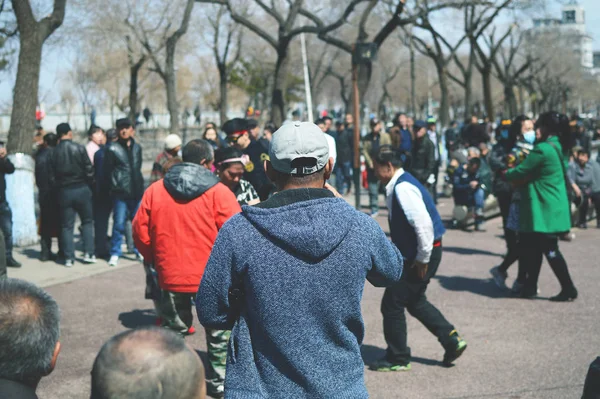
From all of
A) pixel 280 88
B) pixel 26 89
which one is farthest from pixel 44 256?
pixel 280 88

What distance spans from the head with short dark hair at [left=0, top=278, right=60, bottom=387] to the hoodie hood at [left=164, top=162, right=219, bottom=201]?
2.97m

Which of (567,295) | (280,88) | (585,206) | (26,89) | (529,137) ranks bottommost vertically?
(567,295)

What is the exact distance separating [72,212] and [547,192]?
239 inches

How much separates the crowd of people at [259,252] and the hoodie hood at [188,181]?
0.01 m

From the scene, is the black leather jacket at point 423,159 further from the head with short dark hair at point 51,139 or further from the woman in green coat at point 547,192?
the head with short dark hair at point 51,139

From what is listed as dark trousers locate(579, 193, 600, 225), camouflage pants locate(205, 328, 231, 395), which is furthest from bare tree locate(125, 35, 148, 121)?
camouflage pants locate(205, 328, 231, 395)

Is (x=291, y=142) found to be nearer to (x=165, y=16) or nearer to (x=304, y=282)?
(x=304, y=282)

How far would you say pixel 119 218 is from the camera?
10.6 meters

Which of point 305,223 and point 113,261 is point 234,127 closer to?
point 113,261

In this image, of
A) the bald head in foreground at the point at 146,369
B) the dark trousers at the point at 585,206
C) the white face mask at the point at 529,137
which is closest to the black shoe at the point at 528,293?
the white face mask at the point at 529,137

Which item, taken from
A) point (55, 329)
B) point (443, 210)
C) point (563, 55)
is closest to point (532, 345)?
point (55, 329)

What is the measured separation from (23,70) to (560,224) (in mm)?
9454

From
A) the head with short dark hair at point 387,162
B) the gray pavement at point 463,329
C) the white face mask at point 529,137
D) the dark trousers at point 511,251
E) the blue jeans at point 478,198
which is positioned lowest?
the gray pavement at point 463,329

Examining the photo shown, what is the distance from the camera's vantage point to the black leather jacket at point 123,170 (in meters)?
10.2
